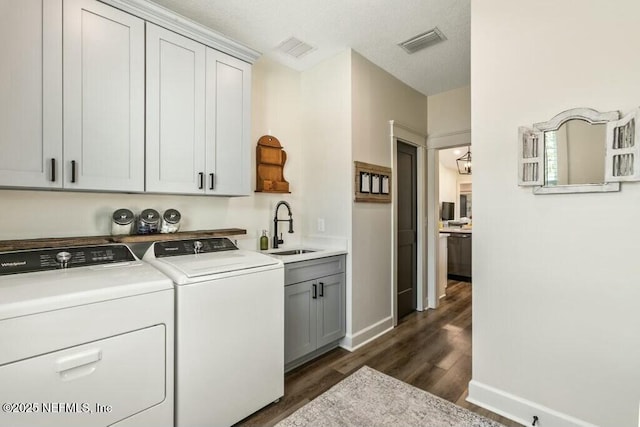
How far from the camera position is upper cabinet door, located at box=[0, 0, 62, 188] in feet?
4.85

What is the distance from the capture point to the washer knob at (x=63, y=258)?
1617mm


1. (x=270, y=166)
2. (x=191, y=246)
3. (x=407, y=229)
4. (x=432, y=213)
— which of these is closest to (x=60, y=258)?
(x=191, y=246)

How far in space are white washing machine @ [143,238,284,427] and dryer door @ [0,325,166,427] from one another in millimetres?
136

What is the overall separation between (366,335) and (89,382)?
227 cm

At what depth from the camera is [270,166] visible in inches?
114

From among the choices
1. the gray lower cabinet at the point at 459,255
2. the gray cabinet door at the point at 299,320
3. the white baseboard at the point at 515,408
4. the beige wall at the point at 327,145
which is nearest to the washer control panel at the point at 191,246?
the gray cabinet door at the point at 299,320

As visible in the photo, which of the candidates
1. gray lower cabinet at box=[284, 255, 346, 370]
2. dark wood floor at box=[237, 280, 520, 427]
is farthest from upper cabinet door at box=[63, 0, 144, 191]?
dark wood floor at box=[237, 280, 520, 427]

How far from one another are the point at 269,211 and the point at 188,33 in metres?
1.59

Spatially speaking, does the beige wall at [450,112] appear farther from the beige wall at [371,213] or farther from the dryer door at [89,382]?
the dryer door at [89,382]

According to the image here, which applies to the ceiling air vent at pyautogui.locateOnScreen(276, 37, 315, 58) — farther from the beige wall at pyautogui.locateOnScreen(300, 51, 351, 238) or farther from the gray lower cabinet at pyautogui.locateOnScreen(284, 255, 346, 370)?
the gray lower cabinet at pyautogui.locateOnScreen(284, 255, 346, 370)

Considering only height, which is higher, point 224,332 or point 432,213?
point 432,213

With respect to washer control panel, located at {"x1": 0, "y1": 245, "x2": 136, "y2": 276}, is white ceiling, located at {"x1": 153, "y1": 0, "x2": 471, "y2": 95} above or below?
above

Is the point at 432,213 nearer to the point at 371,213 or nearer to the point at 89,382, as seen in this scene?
the point at 371,213

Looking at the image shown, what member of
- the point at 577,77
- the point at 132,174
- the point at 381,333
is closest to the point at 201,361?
the point at 132,174
